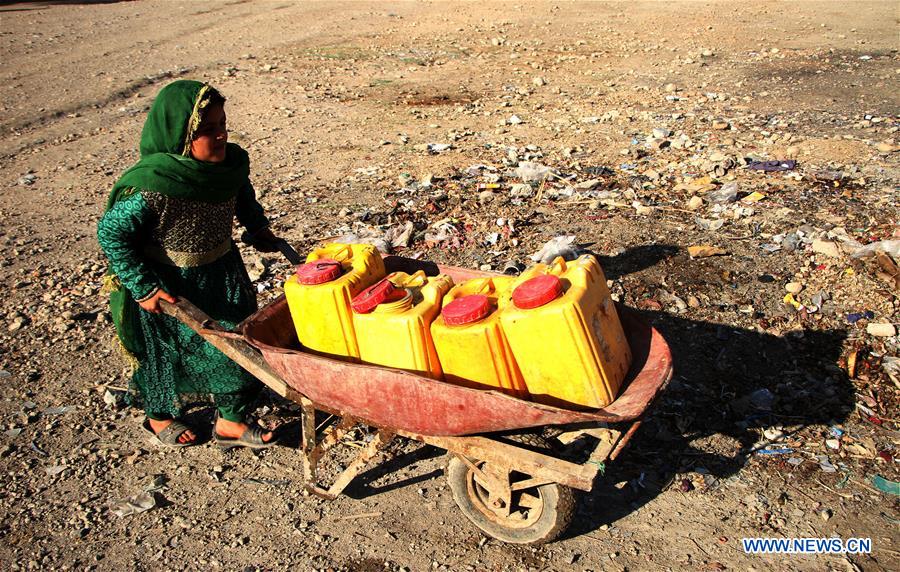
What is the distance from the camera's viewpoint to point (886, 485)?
→ 298 cm

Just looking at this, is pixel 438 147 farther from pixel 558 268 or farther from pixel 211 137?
pixel 558 268

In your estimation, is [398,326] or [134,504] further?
[134,504]

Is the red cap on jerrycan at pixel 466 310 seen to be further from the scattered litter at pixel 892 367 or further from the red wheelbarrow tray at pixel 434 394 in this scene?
the scattered litter at pixel 892 367

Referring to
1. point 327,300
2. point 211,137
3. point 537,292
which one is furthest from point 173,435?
point 537,292

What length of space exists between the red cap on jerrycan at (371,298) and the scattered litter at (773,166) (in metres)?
4.76

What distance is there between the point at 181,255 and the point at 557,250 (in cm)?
263

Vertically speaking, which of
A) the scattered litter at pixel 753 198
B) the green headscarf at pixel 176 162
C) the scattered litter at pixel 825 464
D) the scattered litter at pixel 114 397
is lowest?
the scattered litter at pixel 825 464

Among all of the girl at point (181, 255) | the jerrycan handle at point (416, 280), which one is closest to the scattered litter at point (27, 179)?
the girl at point (181, 255)

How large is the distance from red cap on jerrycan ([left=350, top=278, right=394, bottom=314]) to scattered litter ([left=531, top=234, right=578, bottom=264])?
221cm

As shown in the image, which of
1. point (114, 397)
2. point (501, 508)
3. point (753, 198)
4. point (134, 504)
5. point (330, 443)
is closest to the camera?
point (501, 508)

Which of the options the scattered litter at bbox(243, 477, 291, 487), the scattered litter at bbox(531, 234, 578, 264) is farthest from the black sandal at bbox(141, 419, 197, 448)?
the scattered litter at bbox(531, 234, 578, 264)

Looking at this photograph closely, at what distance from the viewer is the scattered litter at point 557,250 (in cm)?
466

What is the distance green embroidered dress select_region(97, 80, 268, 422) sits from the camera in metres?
2.74

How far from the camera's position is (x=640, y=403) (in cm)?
223
